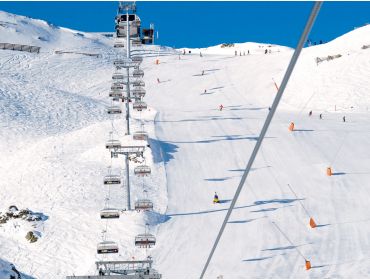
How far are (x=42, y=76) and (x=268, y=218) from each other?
188ft

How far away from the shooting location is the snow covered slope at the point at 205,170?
3139cm

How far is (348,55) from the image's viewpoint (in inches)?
3204

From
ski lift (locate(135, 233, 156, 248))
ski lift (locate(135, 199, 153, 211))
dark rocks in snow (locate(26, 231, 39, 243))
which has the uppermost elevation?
ski lift (locate(135, 199, 153, 211))

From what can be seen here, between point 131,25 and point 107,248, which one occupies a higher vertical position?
point 131,25

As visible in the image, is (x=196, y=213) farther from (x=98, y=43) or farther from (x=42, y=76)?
(x=98, y=43)

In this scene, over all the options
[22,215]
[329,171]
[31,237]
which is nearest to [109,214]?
[31,237]

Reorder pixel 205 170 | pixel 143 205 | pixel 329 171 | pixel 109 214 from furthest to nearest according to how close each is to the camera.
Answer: pixel 205 170 < pixel 329 171 < pixel 143 205 < pixel 109 214

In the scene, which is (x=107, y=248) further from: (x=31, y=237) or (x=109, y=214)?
(x=31, y=237)

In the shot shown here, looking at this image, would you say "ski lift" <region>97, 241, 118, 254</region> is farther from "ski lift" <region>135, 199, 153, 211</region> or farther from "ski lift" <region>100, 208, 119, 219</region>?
"ski lift" <region>135, 199, 153, 211</region>

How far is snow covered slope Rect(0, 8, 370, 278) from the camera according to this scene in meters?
31.4

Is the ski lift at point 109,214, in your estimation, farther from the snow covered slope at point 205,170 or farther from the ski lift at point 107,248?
the ski lift at point 107,248

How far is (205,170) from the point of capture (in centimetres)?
4494

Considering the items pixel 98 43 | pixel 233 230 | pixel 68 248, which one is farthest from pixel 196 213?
pixel 98 43

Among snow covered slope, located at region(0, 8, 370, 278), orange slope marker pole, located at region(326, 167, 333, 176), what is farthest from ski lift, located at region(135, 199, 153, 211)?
orange slope marker pole, located at region(326, 167, 333, 176)
